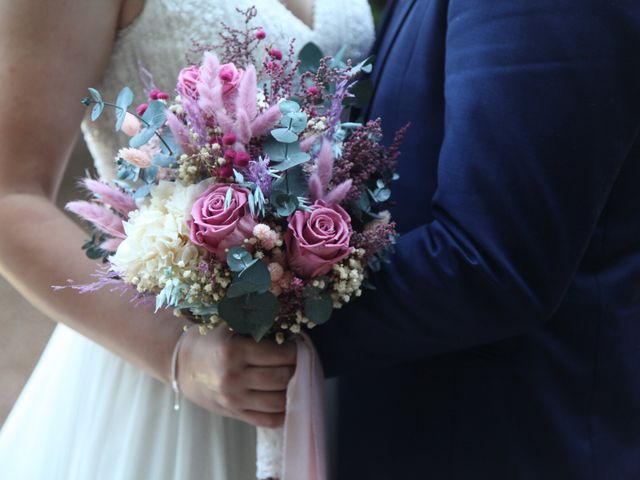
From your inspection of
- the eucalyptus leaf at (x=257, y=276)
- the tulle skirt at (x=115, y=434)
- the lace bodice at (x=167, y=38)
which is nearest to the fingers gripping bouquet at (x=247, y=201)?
the eucalyptus leaf at (x=257, y=276)

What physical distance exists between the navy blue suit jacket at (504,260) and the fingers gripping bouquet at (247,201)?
0.08m

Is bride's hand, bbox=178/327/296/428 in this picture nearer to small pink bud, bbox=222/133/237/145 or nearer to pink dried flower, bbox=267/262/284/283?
pink dried flower, bbox=267/262/284/283

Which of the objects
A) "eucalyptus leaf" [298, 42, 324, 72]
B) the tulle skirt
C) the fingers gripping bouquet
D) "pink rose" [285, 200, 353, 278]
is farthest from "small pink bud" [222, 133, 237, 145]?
the tulle skirt

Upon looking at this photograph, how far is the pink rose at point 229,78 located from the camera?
0.69 meters

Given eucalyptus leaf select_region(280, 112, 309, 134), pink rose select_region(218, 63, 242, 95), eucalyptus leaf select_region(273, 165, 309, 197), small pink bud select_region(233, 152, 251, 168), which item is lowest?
eucalyptus leaf select_region(273, 165, 309, 197)

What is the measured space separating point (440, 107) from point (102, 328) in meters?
0.57

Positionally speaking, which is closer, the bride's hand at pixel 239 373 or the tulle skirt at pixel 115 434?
the bride's hand at pixel 239 373

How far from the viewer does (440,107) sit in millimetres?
802

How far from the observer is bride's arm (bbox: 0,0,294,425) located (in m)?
0.81

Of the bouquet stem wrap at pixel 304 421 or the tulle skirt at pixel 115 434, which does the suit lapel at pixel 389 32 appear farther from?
the tulle skirt at pixel 115 434

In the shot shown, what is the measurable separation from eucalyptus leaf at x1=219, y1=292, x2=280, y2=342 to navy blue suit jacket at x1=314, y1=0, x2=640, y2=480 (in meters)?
0.14

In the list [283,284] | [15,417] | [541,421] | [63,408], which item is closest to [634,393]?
[541,421]

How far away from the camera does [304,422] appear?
2.63ft

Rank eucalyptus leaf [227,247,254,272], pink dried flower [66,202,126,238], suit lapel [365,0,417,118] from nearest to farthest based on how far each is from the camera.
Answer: eucalyptus leaf [227,247,254,272] < pink dried flower [66,202,126,238] < suit lapel [365,0,417,118]
